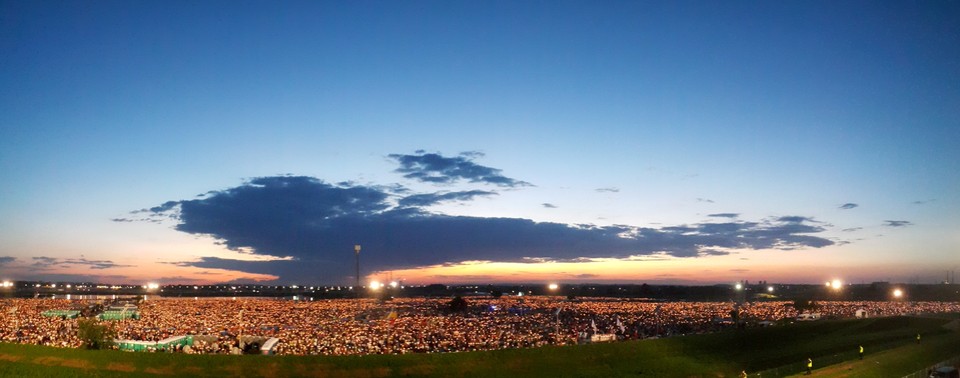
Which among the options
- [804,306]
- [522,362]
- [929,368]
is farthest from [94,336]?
[804,306]

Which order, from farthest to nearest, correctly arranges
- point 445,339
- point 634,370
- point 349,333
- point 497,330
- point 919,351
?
point 497,330 → point 349,333 → point 445,339 → point 919,351 → point 634,370

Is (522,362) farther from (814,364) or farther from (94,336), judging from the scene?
(94,336)

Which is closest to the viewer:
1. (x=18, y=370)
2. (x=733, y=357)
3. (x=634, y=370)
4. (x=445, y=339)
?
(x=18, y=370)

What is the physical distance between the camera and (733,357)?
4878cm

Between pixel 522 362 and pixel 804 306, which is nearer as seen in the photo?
pixel 522 362

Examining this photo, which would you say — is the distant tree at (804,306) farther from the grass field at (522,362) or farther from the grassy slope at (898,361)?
the grassy slope at (898,361)

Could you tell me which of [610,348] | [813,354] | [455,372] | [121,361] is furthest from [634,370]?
[121,361]

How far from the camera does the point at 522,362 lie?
40750mm

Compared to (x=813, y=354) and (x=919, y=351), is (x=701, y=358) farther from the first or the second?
(x=919, y=351)

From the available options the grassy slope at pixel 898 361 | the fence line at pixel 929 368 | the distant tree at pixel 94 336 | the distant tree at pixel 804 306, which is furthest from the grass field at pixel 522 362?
the distant tree at pixel 804 306

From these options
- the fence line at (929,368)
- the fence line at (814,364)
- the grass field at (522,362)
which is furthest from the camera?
the grass field at (522,362)

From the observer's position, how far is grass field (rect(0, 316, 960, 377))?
36.9 m

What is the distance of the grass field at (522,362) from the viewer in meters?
36.9

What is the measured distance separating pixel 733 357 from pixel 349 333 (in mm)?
39044
